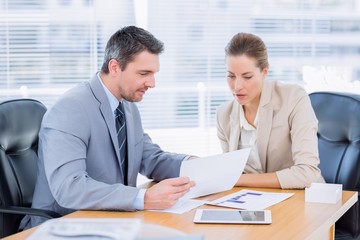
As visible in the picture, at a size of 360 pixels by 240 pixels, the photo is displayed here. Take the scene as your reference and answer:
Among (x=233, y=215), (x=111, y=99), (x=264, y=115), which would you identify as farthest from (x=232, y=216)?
(x=264, y=115)

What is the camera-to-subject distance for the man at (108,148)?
2.18m

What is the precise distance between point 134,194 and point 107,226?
1.03m

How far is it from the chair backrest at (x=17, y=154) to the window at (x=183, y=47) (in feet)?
6.51

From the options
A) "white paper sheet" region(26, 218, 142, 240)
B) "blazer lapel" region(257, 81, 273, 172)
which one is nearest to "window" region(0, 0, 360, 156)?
"blazer lapel" region(257, 81, 273, 172)

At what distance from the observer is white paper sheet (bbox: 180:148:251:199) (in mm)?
2312

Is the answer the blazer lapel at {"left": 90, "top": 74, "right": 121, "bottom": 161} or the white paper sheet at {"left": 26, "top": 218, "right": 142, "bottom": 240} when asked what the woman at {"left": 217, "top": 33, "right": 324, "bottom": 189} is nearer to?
the blazer lapel at {"left": 90, "top": 74, "right": 121, "bottom": 161}

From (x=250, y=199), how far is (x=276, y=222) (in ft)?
1.08

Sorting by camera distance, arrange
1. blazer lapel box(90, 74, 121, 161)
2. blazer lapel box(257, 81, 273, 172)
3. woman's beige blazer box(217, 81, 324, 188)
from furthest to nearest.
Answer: blazer lapel box(257, 81, 273, 172), woman's beige blazer box(217, 81, 324, 188), blazer lapel box(90, 74, 121, 161)

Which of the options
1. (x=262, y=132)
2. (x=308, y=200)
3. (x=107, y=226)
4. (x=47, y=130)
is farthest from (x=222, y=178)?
(x=107, y=226)

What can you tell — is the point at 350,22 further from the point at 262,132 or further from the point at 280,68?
the point at 262,132

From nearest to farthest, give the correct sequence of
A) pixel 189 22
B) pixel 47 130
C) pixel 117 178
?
pixel 47 130, pixel 117 178, pixel 189 22

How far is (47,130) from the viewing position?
2.32 m

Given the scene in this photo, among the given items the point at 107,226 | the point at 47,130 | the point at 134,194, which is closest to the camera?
the point at 107,226

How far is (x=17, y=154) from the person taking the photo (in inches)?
106
